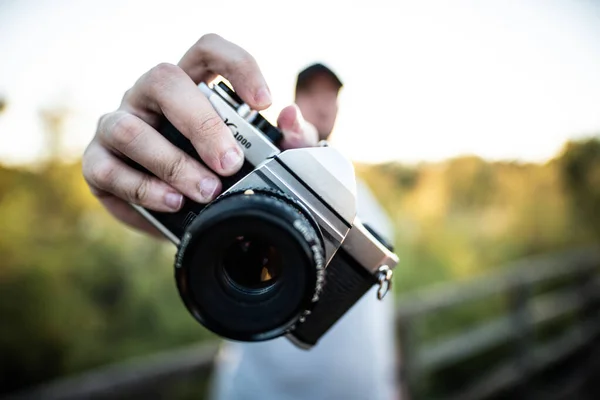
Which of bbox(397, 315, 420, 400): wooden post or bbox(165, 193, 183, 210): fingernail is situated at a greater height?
bbox(165, 193, 183, 210): fingernail

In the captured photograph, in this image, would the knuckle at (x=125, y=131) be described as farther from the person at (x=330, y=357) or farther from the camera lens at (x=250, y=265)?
the person at (x=330, y=357)

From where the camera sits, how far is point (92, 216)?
288cm

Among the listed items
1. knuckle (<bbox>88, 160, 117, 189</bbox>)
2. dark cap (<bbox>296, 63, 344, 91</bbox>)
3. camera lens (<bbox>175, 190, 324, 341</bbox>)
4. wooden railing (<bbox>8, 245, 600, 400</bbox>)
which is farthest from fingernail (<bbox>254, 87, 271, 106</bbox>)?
wooden railing (<bbox>8, 245, 600, 400</bbox>)

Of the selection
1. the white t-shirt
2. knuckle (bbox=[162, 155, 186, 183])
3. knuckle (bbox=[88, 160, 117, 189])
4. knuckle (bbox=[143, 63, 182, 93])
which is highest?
knuckle (bbox=[143, 63, 182, 93])

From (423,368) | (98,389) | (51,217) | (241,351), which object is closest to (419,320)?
(423,368)

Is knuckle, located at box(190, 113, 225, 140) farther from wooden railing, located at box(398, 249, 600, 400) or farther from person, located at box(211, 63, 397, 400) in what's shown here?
wooden railing, located at box(398, 249, 600, 400)

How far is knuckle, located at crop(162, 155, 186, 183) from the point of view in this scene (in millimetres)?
946

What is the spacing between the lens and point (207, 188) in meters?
0.94

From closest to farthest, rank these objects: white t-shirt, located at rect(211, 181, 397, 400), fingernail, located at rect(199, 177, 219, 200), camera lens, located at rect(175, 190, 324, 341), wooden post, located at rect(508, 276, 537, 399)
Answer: camera lens, located at rect(175, 190, 324, 341) → fingernail, located at rect(199, 177, 219, 200) → white t-shirt, located at rect(211, 181, 397, 400) → wooden post, located at rect(508, 276, 537, 399)

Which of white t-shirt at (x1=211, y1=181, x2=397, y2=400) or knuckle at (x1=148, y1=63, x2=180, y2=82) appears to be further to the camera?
white t-shirt at (x1=211, y1=181, x2=397, y2=400)

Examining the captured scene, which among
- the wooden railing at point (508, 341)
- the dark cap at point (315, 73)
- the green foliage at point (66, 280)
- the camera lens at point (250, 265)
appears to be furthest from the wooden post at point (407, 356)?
the camera lens at point (250, 265)

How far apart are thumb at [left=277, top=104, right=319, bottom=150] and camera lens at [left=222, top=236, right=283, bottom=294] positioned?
0.96ft

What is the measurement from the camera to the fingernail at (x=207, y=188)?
938mm

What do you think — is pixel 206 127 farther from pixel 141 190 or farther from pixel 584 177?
pixel 584 177
